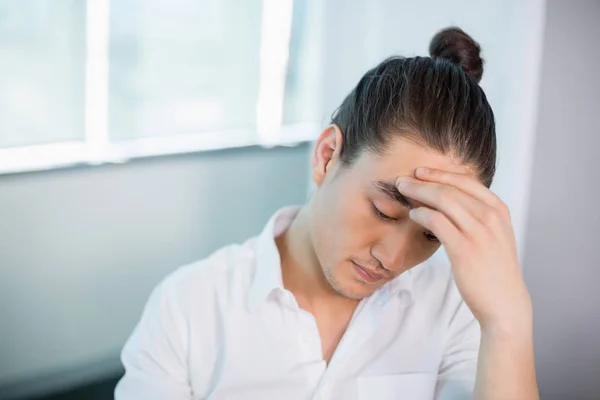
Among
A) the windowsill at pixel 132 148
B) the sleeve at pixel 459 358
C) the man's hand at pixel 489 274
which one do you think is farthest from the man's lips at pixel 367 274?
the windowsill at pixel 132 148

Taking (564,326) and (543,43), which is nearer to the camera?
(543,43)

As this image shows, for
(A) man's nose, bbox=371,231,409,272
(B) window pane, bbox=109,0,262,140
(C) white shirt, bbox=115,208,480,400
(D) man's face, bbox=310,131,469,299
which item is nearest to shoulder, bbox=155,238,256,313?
(C) white shirt, bbox=115,208,480,400

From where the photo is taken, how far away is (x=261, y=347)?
118cm

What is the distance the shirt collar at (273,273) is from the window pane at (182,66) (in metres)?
0.61

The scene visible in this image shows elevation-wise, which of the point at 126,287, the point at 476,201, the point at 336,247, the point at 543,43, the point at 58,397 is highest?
the point at 543,43

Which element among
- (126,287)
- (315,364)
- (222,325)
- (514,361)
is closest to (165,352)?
(222,325)

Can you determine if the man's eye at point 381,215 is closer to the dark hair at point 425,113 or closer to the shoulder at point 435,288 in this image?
the dark hair at point 425,113

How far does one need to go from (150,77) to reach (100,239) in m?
0.40

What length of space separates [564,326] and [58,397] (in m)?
1.13

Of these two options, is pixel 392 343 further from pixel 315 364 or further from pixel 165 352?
pixel 165 352

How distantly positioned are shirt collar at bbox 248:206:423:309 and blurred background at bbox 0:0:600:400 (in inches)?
13.2

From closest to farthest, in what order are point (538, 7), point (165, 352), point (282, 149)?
point (165, 352) → point (538, 7) → point (282, 149)

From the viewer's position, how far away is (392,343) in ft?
4.03

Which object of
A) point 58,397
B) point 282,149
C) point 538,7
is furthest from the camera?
point 282,149
